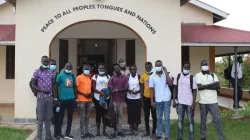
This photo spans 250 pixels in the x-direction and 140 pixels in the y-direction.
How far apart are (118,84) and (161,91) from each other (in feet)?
3.73

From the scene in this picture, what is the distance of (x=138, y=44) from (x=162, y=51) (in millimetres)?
3470

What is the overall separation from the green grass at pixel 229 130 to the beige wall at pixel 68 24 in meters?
2.14

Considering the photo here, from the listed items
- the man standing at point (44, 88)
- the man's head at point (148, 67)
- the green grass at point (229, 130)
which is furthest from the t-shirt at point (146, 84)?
the man standing at point (44, 88)

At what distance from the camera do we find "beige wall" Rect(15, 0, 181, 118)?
32.1 feet

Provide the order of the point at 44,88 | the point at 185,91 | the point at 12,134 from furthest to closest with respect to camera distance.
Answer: the point at 12,134 → the point at 185,91 → the point at 44,88

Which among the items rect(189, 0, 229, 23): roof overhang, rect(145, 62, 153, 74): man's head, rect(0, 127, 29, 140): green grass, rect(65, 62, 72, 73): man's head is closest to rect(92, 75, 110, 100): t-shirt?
rect(65, 62, 72, 73): man's head

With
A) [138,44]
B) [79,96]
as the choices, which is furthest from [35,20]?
[138,44]

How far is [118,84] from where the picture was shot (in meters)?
→ 7.82

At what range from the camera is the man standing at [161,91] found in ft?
24.2

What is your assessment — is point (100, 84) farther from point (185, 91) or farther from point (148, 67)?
point (185, 91)

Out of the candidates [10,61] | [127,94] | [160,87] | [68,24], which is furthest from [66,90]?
[10,61]

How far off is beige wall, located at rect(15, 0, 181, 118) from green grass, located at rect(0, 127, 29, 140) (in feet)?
4.02

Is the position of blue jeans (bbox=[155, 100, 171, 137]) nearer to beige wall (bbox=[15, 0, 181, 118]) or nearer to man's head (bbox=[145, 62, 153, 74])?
man's head (bbox=[145, 62, 153, 74])

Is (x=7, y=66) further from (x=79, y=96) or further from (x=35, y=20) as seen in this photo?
(x=79, y=96)
